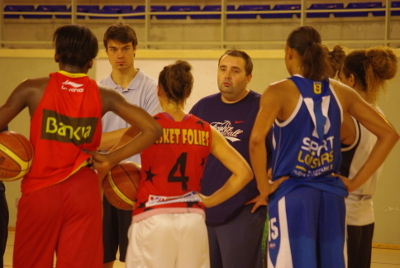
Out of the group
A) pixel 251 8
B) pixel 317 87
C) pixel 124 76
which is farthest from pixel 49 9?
pixel 317 87

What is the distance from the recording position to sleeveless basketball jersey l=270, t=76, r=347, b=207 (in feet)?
10.0

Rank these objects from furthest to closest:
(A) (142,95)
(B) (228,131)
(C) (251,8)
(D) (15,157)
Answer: (C) (251,8)
(A) (142,95)
(B) (228,131)
(D) (15,157)

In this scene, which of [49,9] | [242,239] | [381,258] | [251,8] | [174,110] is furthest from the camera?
[49,9]

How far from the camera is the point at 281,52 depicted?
26.8ft

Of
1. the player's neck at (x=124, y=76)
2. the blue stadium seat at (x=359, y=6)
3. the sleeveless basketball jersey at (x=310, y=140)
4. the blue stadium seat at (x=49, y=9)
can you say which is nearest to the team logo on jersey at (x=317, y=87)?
the sleeveless basketball jersey at (x=310, y=140)

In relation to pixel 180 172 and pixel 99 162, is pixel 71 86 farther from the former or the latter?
pixel 180 172

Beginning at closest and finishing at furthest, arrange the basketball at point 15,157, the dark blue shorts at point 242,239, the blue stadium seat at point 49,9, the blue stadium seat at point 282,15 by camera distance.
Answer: the basketball at point 15,157, the dark blue shorts at point 242,239, the blue stadium seat at point 282,15, the blue stadium seat at point 49,9

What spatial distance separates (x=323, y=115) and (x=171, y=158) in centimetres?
86

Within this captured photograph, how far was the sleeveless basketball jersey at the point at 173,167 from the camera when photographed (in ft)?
9.96

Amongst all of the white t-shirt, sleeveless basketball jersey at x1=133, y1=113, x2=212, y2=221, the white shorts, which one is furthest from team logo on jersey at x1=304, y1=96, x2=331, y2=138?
the white t-shirt

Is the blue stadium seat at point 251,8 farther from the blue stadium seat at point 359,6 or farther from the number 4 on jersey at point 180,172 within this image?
the number 4 on jersey at point 180,172

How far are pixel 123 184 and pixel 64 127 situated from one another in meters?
0.49

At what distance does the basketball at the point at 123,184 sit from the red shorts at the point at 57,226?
23 centimetres

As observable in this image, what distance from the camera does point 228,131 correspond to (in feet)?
13.5
